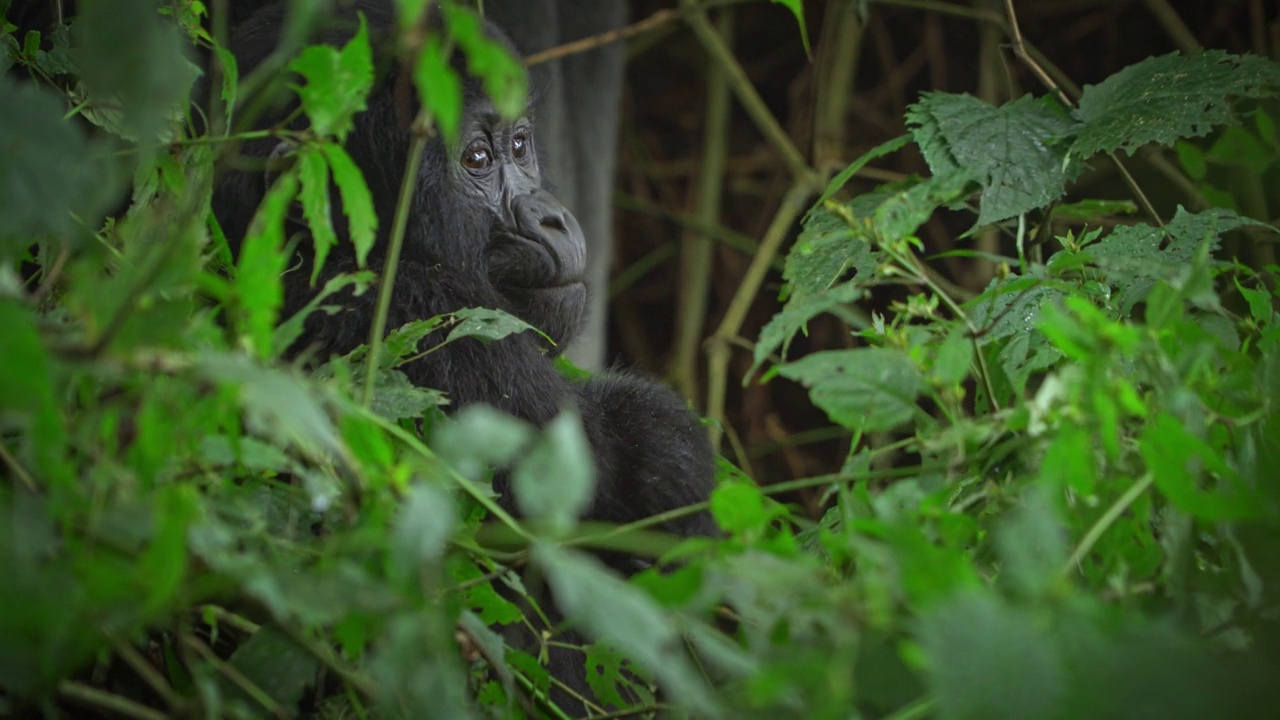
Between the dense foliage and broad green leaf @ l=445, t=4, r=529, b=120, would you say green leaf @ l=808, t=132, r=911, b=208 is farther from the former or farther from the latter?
broad green leaf @ l=445, t=4, r=529, b=120

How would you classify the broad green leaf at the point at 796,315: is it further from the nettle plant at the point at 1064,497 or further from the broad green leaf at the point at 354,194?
the broad green leaf at the point at 354,194

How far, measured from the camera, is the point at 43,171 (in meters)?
0.57

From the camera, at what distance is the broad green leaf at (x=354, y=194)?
736 millimetres

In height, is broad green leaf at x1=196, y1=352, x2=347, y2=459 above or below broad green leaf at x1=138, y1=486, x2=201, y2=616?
above

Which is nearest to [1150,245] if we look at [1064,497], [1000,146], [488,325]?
[1000,146]

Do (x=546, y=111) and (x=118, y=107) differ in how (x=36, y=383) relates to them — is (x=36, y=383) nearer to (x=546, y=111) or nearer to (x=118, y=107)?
(x=118, y=107)

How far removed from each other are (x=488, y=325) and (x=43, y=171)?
53cm

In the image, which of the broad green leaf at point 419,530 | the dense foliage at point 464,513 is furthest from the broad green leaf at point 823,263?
the broad green leaf at point 419,530

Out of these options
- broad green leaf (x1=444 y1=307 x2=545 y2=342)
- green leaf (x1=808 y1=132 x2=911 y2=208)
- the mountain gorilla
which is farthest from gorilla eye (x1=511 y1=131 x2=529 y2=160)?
broad green leaf (x1=444 y1=307 x2=545 y2=342)

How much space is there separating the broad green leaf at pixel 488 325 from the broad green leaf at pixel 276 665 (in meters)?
0.41

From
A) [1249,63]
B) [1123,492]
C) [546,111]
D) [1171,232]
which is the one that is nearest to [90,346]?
[1123,492]

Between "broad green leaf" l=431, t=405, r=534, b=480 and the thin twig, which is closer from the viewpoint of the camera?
A: "broad green leaf" l=431, t=405, r=534, b=480

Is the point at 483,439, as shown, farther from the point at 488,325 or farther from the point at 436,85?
the point at 488,325

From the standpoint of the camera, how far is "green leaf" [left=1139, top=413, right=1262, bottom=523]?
0.63m
